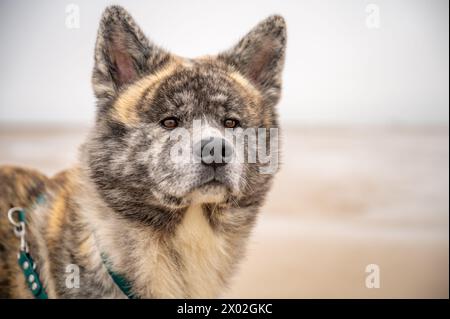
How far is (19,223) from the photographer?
8.70 ft

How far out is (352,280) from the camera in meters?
4.97

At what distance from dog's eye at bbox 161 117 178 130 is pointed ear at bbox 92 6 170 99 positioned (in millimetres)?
388

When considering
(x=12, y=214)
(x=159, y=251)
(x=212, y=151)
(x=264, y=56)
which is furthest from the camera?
(x=264, y=56)

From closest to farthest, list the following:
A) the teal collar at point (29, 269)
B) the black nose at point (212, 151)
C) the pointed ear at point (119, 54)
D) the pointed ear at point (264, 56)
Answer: the black nose at point (212, 151) → the teal collar at point (29, 269) → the pointed ear at point (119, 54) → the pointed ear at point (264, 56)

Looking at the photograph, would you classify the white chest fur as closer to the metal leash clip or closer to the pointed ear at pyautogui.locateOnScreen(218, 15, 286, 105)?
the metal leash clip

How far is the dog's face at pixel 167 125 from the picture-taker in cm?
253

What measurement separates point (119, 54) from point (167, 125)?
0.53 m

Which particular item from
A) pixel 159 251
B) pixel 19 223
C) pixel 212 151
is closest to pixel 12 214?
pixel 19 223

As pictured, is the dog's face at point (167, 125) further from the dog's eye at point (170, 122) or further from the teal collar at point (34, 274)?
the teal collar at point (34, 274)

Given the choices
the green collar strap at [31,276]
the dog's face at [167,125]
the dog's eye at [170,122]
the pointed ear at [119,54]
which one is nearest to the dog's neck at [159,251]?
the dog's face at [167,125]

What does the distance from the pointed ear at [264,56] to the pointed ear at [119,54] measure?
0.46 m

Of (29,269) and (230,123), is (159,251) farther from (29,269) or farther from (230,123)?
(230,123)
